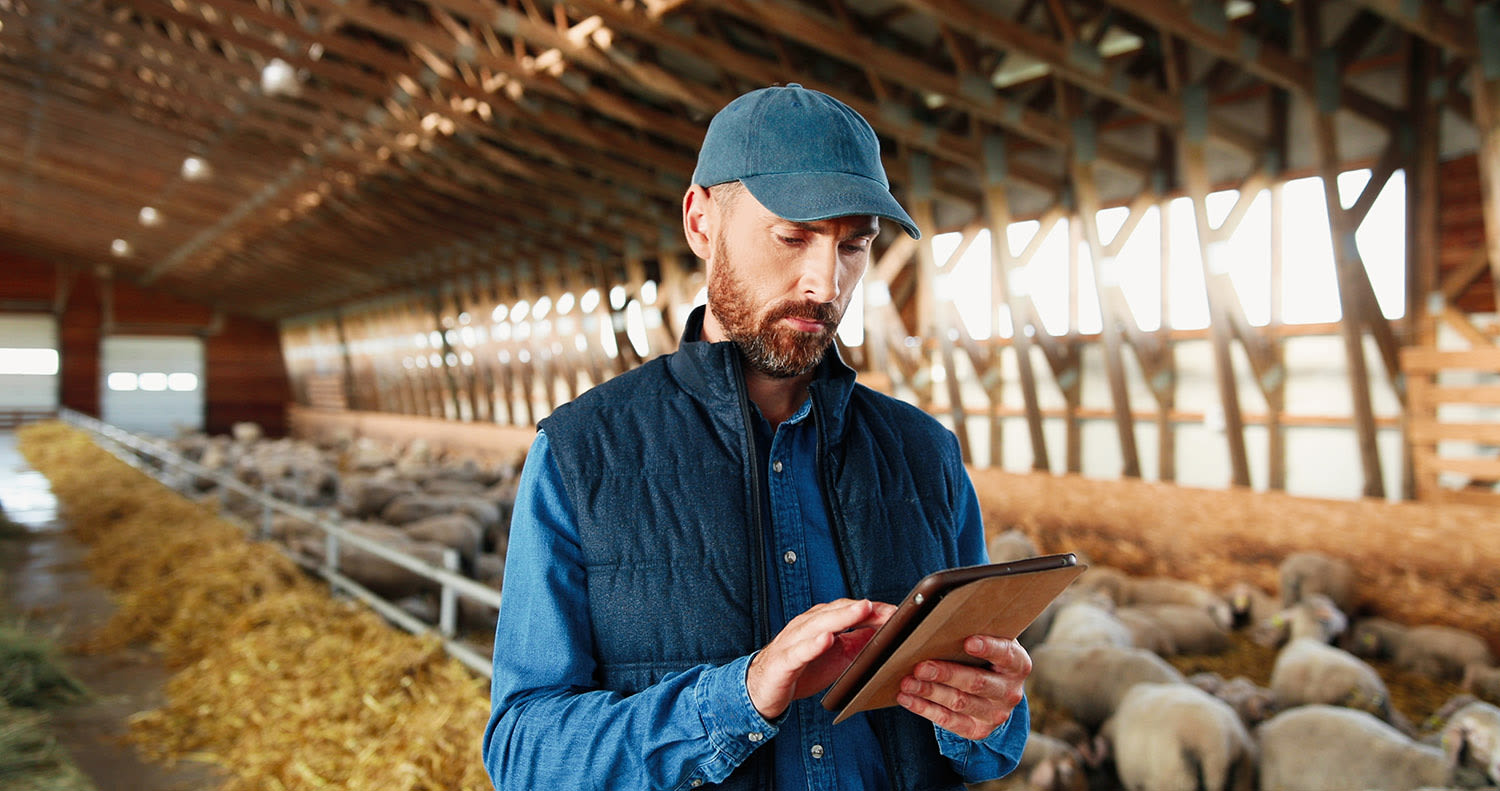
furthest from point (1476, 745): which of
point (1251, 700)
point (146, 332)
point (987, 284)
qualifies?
point (146, 332)

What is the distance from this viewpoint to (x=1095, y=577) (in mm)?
8133

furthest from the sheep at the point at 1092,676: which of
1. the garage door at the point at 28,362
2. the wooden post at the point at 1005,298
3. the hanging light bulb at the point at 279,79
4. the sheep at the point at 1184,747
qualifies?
the garage door at the point at 28,362

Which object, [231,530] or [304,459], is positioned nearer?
[231,530]

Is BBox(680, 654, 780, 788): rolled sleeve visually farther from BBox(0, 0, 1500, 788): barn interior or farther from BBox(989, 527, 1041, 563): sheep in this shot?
BBox(989, 527, 1041, 563): sheep

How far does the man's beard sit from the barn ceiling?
6.41ft

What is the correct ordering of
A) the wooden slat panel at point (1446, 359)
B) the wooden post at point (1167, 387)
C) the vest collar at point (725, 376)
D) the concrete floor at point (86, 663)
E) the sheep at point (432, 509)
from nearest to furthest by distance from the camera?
1. the vest collar at point (725, 376)
2. the concrete floor at point (86, 663)
3. the wooden slat panel at point (1446, 359)
4. the wooden post at point (1167, 387)
5. the sheep at point (432, 509)

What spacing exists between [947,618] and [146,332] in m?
36.7

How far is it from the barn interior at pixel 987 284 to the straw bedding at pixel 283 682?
1.0 inches

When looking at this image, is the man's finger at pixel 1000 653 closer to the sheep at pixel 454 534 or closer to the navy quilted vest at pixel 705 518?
the navy quilted vest at pixel 705 518

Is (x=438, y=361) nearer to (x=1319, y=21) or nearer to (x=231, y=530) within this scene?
(x=231, y=530)

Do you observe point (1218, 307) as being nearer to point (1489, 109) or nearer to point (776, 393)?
point (1489, 109)

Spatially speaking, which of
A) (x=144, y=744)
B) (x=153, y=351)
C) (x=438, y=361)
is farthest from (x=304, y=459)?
(x=153, y=351)

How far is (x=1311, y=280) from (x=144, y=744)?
26.5ft

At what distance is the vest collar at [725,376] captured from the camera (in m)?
1.38
